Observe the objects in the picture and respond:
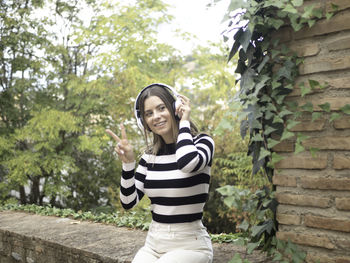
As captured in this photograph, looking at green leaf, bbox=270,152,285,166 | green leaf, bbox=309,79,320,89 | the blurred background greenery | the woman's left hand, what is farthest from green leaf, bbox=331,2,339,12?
the blurred background greenery

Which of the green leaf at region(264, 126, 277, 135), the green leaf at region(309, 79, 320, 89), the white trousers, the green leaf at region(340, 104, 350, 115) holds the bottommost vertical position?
the white trousers

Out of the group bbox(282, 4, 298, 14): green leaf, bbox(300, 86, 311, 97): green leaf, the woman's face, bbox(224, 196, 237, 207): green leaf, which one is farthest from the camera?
the woman's face

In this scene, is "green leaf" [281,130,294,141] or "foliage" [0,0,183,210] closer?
"green leaf" [281,130,294,141]

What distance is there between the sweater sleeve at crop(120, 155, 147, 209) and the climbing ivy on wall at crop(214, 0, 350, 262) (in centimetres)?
77

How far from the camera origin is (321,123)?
6.81 ft

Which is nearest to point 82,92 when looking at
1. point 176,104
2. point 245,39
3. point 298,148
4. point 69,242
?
point 69,242

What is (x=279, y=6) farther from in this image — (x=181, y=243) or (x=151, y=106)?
(x=181, y=243)

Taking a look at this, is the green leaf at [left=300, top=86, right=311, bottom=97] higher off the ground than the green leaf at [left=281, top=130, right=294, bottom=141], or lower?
higher

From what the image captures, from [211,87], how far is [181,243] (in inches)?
275

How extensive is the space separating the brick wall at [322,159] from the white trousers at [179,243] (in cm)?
53

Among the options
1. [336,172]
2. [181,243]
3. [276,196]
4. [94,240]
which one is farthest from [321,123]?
[94,240]

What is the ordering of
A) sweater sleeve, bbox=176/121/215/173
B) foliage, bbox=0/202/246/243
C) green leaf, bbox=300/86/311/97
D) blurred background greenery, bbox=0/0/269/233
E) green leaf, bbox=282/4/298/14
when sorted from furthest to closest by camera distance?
blurred background greenery, bbox=0/0/269/233
foliage, bbox=0/202/246/243
sweater sleeve, bbox=176/121/215/173
green leaf, bbox=300/86/311/97
green leaf, bbox=282/4/298/14

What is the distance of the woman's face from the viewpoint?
8.66 feet

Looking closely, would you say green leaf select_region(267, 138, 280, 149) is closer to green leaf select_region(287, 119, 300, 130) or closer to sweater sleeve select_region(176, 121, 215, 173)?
green leaf select_region(287, 119, 300, 130)
